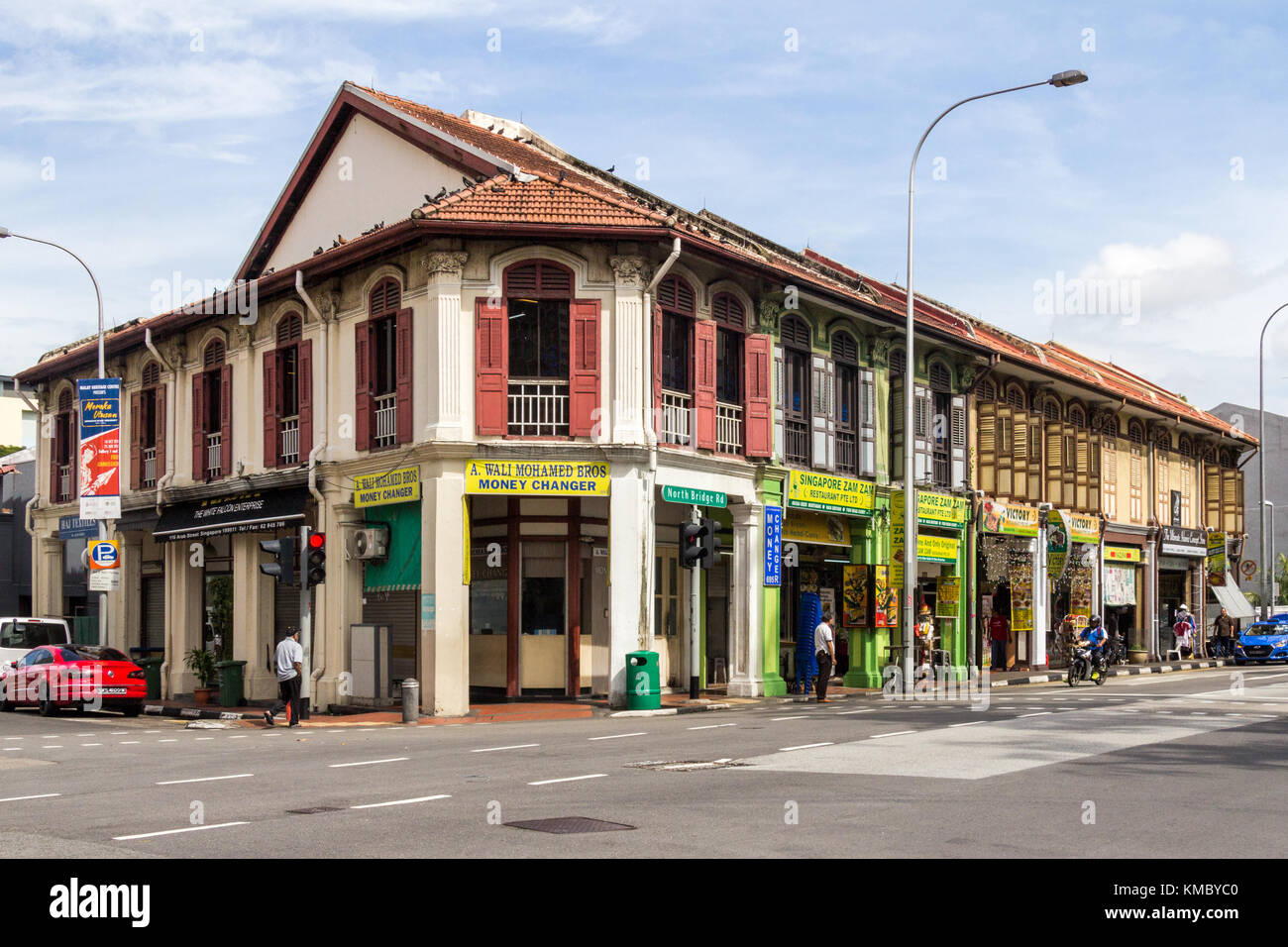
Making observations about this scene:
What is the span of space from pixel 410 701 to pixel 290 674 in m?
2.14

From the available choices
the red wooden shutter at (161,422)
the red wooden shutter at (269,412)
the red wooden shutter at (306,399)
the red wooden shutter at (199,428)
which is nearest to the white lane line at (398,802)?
the red wooden shutter at (306,399)

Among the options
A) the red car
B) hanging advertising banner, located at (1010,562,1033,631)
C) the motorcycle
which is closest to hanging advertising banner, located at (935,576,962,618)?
the motorcycle

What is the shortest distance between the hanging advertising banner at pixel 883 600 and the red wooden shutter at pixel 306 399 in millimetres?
12196

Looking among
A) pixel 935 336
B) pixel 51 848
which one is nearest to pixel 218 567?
pixel 935 336

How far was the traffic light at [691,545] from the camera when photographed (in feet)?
77.8

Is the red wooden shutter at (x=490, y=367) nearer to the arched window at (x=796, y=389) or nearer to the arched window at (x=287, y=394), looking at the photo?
the arched window at (x=287, y=394)

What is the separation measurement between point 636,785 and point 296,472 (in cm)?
1660

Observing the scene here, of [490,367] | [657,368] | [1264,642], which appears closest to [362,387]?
[490,367]

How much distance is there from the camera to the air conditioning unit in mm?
25453

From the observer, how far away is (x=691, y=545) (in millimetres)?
23859

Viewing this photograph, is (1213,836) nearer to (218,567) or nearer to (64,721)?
(64,721)

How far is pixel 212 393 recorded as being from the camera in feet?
103

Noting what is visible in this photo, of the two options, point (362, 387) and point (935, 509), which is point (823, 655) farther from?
point (362, 387)

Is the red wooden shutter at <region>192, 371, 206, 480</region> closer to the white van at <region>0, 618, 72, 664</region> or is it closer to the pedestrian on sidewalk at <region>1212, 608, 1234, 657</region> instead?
the white van at <region>0, 618, 72, 664</region>
